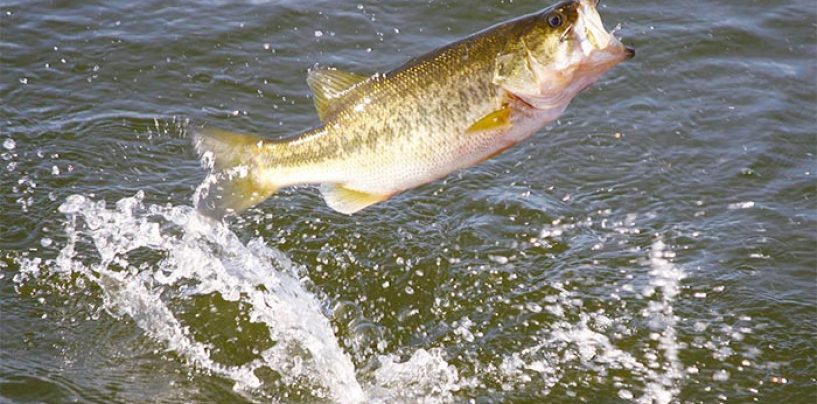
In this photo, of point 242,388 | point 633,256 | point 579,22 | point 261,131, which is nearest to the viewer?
point 579,22

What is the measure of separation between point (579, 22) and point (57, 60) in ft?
13.9

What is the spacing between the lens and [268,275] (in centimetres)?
511

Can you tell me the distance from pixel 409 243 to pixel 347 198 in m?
1.48

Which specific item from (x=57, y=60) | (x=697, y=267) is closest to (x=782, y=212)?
(x=697, y=267)

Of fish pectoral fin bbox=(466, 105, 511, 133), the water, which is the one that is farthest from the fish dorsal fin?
the water

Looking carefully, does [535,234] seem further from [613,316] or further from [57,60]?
[57,60]

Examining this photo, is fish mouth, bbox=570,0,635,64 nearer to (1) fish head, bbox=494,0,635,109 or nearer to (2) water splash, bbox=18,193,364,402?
(1) fish head, bbox=494,0,635,109

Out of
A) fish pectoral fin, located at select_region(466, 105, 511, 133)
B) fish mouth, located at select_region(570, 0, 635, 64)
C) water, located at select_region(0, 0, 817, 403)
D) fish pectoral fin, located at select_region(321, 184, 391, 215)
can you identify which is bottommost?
water, located at select_region(0, 0, 817, 403)

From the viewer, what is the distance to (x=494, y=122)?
12.1ft

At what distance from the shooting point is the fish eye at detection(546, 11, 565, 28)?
12.2ft

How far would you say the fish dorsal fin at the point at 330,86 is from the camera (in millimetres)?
3990

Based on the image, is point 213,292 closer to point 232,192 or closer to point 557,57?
point 232,192

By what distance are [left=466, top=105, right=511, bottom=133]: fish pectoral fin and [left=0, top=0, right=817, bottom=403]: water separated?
4.36 ft

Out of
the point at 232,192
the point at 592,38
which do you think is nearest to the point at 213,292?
the point at 232,192
